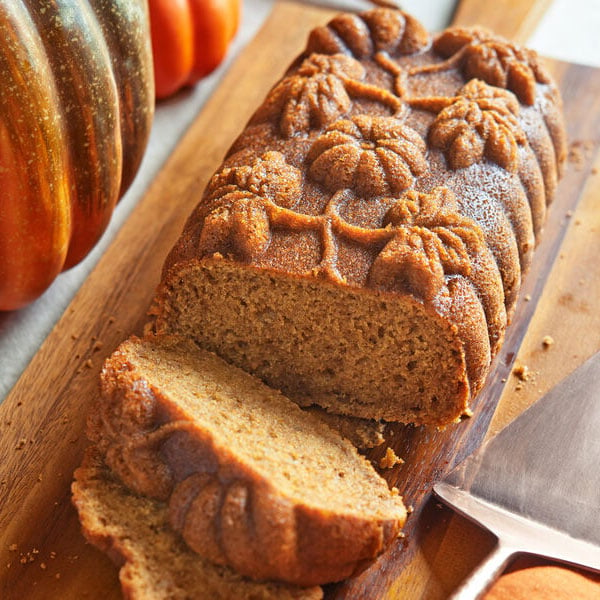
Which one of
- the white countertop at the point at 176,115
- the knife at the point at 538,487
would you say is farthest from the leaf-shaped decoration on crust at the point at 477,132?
the white countertop at the point at 176,115

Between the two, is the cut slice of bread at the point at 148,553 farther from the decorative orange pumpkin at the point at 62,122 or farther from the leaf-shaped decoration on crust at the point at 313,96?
the leaf-shaped decoration on crust at the point at 313,96

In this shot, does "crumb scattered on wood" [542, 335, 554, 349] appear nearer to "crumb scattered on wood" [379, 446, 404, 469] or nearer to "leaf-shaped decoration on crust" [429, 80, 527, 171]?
"leaf-shaped decoration on crust" [429, 80, 527, 171]

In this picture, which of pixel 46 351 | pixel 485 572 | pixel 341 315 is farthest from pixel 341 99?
pixel 485 572

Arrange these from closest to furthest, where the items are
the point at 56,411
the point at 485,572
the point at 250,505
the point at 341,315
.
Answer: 1. the point at 250,505
2. the point at 485,572
3. the point at 341,315
4. the point at 56,411

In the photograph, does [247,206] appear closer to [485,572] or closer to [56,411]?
[56,411]

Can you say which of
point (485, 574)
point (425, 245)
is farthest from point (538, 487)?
point (425, 245)

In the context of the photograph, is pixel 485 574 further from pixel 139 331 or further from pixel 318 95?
pixel 318 95
